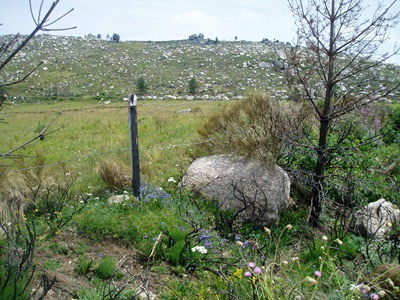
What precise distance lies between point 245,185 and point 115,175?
191 centimetres

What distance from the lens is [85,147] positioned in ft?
29.4

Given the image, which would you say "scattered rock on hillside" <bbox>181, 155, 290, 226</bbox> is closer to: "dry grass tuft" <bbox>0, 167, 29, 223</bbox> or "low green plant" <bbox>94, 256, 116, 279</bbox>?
"low green plant" <bbox>94, 256, 116, 279</bbox>

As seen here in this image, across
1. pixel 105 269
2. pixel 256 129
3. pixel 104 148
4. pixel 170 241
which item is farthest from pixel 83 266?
pixel 104 148

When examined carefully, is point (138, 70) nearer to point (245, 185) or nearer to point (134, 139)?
point (134, 139)

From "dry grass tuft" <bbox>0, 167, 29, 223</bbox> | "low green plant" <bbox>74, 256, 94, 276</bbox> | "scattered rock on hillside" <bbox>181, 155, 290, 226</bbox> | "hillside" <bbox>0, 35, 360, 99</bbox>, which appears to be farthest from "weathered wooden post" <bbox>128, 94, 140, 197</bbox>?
"hillside" <bbox>0, 35, 360, 99</bbox>

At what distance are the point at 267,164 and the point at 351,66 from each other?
5.77 feet

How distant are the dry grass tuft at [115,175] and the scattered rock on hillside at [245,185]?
846 mm

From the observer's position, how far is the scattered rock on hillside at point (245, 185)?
4801 mm

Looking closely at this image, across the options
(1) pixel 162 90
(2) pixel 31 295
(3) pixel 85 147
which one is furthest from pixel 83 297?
(1) pixel 162 90

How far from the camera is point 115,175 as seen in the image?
209 inches

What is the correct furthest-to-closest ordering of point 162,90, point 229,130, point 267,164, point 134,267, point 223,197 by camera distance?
point 162,90, point 229,130, point 267,164, point 223,197, point 134,267

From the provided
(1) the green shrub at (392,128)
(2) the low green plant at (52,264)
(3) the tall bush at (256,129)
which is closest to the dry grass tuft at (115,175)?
(3) the tall bush at (256,129)

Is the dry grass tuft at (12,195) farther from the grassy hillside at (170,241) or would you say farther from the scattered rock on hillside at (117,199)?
the scattered rock on hillside at (117,199)

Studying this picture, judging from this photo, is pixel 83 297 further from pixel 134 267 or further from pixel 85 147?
pixel 85 147
